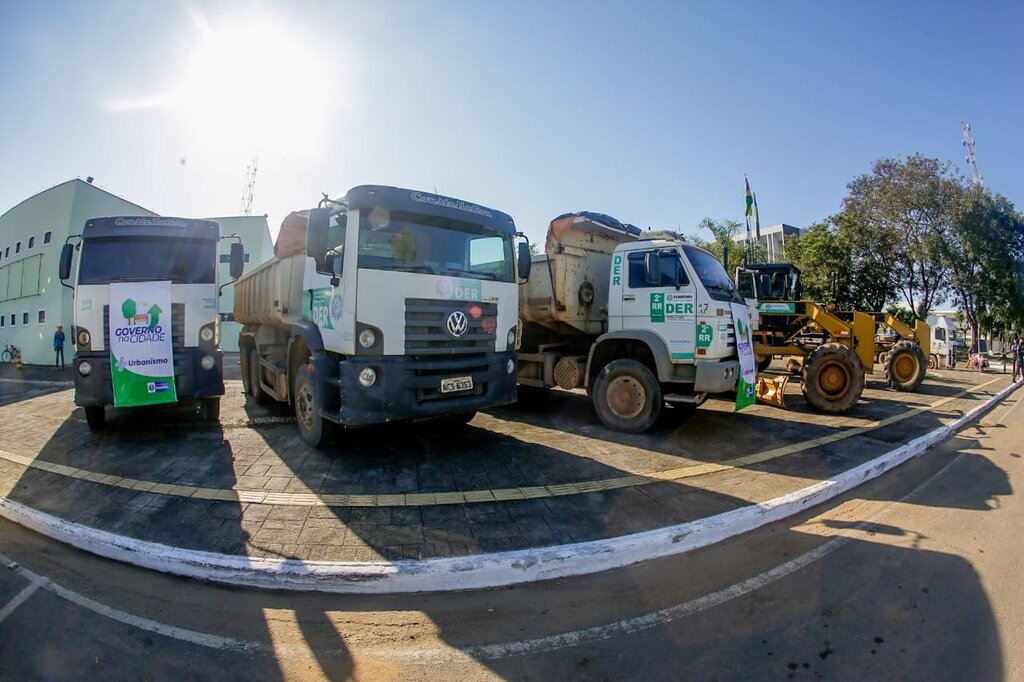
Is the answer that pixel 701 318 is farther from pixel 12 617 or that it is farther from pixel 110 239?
pixel 110 239

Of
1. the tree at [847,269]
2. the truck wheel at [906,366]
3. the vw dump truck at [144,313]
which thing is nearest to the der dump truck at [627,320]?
the vw dump truck at [144,313]

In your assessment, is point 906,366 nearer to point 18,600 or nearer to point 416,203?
point 416,203

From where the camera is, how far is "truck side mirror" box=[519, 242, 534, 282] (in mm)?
6223

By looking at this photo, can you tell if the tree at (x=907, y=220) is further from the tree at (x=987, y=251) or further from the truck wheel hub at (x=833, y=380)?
the truck wheel hub at (x=833, y=380)

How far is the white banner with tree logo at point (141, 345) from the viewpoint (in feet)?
21.0

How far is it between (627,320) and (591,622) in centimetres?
495

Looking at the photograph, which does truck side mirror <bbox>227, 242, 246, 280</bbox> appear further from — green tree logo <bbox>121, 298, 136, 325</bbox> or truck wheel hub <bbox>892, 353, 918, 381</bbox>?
truck wheel hub <bbox>892, 353, 918, 381</bbox>

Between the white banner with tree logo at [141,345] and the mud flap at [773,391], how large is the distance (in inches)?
388

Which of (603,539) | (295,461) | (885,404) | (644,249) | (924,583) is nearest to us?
(924,583)

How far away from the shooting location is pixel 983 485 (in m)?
5.12

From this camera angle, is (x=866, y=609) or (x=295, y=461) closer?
(x=866, y=609)

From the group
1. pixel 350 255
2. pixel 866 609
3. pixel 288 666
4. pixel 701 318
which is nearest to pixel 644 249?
pixel 701 318

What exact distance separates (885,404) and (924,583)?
8471 millimetres

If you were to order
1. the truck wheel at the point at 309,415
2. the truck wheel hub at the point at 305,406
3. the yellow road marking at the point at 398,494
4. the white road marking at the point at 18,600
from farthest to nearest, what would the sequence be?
the truck wheel hub at the point at 305,406 → the truck wheel at the point at 309,415 → the yellow road marking at the point at 398,494 → the white road marking at the point at 18,600
